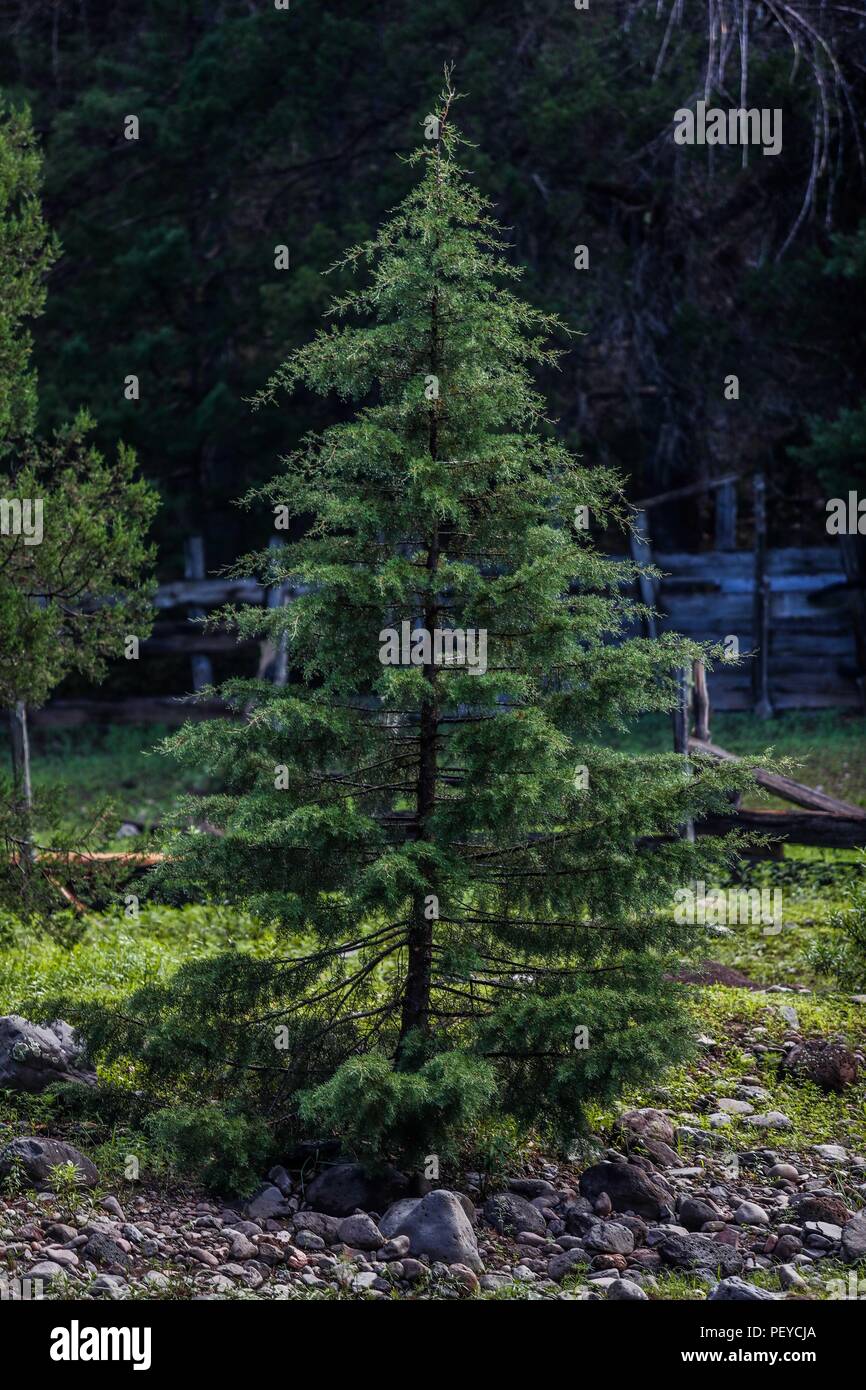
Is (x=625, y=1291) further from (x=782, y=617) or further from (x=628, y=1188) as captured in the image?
(x=782, y=617)

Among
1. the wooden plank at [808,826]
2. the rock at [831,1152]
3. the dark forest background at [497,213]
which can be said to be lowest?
the rock at [831,1152]

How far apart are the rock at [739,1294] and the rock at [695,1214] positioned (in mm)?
842

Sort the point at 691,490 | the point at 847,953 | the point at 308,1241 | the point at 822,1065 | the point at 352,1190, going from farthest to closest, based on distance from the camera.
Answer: the point at 691,490 < the point at 847,953 < the point at 822,1065 < the point at 352,1190 < the point at 308,1241

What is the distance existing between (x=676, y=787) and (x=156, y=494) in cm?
457

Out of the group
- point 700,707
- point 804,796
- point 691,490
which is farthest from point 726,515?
point 804,796

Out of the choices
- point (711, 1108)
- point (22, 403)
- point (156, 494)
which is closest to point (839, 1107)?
point (711, 1108)

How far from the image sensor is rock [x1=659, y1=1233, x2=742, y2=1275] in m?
5.92

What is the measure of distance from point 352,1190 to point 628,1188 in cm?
121

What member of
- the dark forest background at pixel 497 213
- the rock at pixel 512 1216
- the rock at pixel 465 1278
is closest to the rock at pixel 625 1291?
the rock at pixel 465 1278

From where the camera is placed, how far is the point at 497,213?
1777 centimetres

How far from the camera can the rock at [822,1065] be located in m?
7.79

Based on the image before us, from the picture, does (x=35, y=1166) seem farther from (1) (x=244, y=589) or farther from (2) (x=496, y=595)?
(1) (x=244, y=589)

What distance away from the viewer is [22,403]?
962 cm

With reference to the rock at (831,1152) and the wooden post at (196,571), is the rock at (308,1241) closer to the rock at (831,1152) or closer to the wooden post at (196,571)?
the rock at (831,1152)
